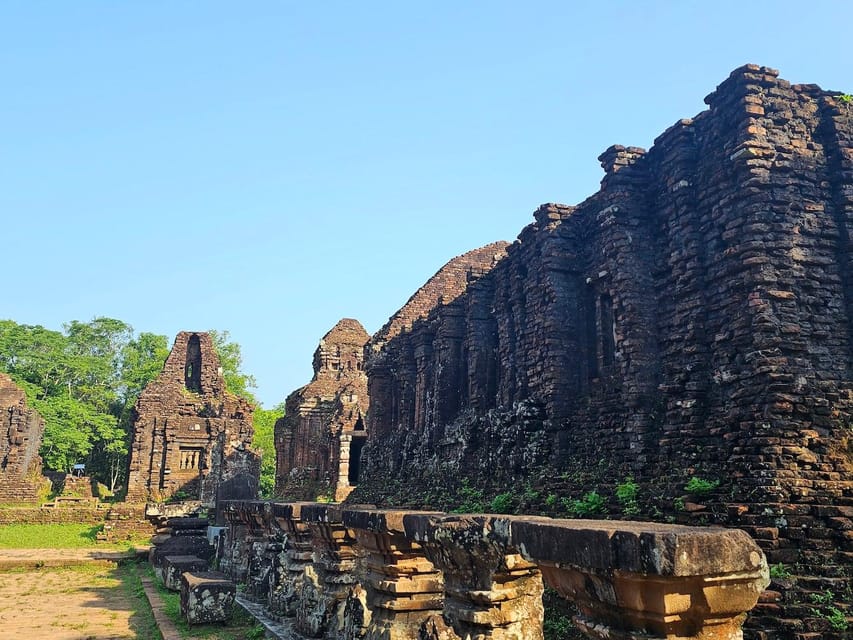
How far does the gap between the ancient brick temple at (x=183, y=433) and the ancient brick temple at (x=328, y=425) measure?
2.26m

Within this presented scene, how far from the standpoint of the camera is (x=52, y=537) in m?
24.0

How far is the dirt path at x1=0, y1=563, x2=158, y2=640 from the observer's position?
401 inches

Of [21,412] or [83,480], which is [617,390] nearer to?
[83,480]

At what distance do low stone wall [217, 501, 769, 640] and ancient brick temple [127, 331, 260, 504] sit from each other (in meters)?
21.4

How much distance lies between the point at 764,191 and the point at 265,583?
28.5ft

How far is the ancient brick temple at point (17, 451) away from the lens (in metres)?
33.5

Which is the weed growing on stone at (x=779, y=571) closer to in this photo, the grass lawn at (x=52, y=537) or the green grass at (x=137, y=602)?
the green grass at (x=137, y=602)

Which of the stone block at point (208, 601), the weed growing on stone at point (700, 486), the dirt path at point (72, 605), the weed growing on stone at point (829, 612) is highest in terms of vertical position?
the weed growing on stone at point (700, 486)

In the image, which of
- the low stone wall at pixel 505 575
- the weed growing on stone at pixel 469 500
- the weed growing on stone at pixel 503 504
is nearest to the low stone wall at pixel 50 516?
the weed growing on stone at pixel 469 500

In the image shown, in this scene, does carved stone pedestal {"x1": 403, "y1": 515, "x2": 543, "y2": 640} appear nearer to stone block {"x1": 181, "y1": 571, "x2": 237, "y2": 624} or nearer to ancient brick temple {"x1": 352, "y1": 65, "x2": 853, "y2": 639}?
ancient brick temple {"x1": 352, "y1": 65, "x2": 853, "y2": 639}

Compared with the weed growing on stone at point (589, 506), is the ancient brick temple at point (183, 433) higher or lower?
higher

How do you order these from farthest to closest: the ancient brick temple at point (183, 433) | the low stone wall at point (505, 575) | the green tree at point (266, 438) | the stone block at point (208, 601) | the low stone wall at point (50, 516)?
1. the green tree at point (266, 438)
2. the ancient brick temple at point (183, 433)
3. the low stone wall at point (50, 516)
4. the stone block at point (208, 601)
5. the low stone wall at point (505, 575)

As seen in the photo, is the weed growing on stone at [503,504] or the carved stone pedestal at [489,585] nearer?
the carved stone pedestal at [489,585]

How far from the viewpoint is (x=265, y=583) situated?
33.8 ft
